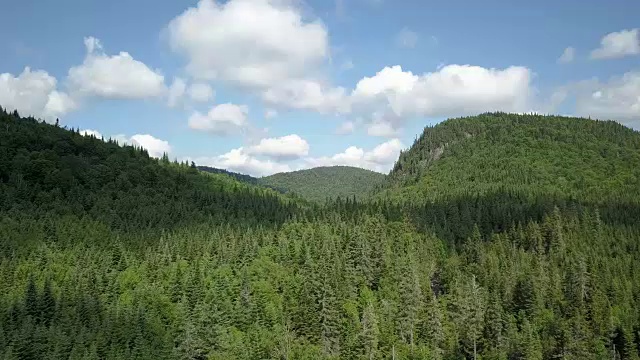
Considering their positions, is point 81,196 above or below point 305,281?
above

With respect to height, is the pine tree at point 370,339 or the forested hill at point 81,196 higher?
the forested hill at point 81,196

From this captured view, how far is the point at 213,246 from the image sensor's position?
130500 mm

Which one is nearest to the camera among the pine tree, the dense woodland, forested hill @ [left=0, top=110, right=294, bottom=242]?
the pine tree


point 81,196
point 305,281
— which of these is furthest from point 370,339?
point 81,196

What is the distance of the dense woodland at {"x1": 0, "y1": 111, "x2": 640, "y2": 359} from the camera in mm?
91000

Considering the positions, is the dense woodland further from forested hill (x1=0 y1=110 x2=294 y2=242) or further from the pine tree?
forested hill (x1=0 y1=110 x2=294 y2=242)

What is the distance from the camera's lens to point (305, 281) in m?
110

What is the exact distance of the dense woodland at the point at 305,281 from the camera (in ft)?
299

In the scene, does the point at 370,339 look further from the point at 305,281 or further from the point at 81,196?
the point at 81,196

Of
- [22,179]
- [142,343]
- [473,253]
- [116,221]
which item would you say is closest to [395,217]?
[473,253]

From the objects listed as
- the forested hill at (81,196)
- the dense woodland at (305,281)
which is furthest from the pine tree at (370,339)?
the forested hill at (81,196)

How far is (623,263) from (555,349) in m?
47.6

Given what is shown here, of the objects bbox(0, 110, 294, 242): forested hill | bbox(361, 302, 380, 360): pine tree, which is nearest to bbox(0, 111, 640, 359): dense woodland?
bbox(361, 302, 380, 360): pine tree

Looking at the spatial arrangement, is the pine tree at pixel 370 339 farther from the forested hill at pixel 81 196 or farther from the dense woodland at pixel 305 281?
the forested hill at pixel 81 196
